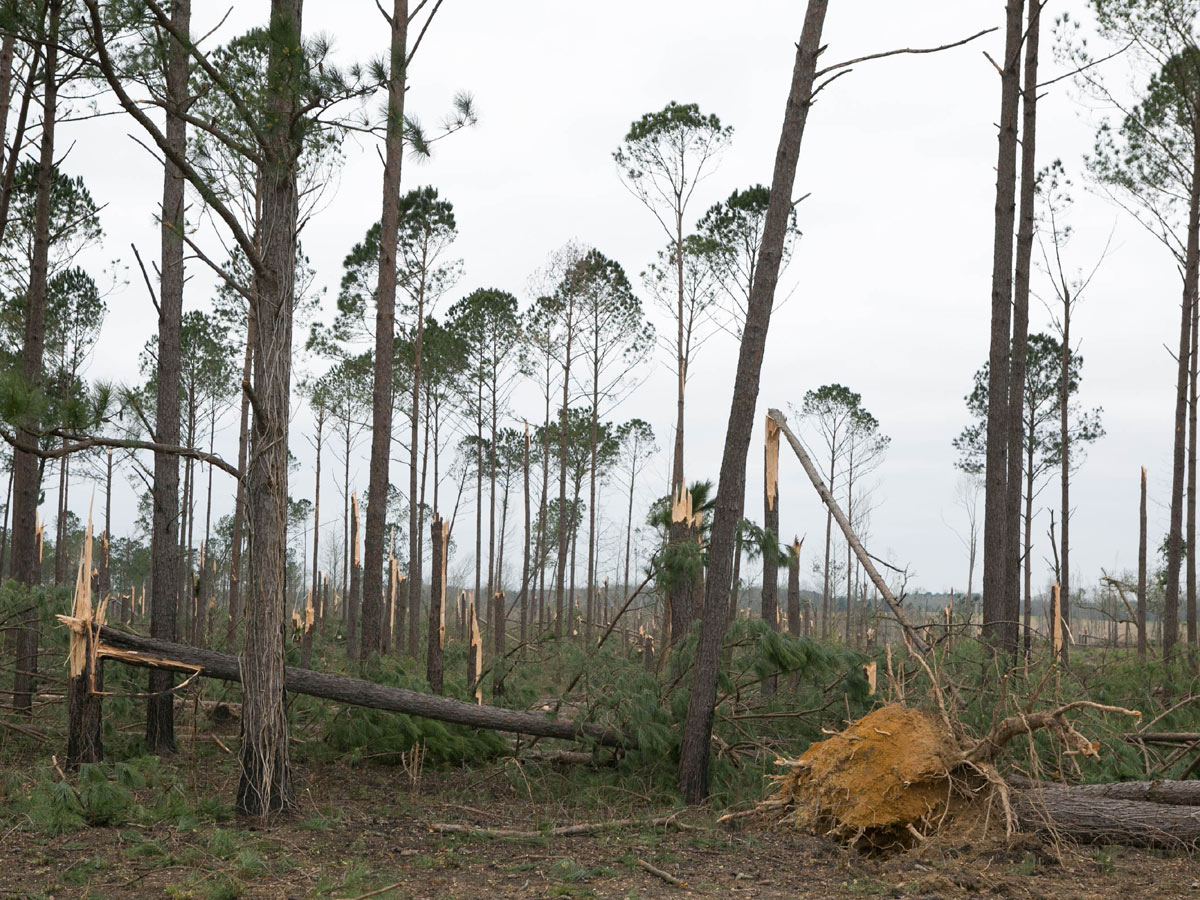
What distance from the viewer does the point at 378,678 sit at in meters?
8.91

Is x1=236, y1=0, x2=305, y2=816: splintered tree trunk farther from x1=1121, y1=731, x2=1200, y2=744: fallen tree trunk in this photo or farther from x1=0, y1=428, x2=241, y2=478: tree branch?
x1=1121, y1=731, x2=1200, y2=744: fallen tree trunk

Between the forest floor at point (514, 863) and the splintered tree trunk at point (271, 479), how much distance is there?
0.45 m

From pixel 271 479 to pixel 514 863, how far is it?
2.75 m

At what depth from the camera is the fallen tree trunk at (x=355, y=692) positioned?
6840 mm

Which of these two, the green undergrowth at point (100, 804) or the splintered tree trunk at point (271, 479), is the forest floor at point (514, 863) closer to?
the green undergrowth at point (100, 804)

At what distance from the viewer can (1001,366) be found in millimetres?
9945

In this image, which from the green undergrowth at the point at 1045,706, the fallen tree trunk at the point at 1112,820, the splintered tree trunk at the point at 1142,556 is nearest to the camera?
the fallen tree trunk at the point at 1112,820

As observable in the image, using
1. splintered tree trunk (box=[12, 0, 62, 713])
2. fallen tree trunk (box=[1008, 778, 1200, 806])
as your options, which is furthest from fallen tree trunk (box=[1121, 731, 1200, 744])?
splintered tree trunk (box=[12, 0, 62, 713])

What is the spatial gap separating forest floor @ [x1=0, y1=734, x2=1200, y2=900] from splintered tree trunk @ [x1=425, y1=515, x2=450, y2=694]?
350 centimetres

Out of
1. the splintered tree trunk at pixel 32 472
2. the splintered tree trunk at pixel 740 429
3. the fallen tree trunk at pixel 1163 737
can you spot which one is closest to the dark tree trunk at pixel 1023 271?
the fallen tree trunk at pixel 1163 737

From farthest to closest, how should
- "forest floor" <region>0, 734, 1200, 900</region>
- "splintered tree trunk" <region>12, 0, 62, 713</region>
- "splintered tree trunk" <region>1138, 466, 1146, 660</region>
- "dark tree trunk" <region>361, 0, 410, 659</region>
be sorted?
"splintered tree trunk" <region>1138, 466, 1146, 660</region> < "dark tree trunk" <region>361, 0, 410, 659</region> < "splintered tree trunk" <region>12, 0, 62, 713</region> < "forest floor" <region>0, 734, 1200, 900</region>

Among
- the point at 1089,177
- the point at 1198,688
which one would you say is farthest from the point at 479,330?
the point at 1198,688

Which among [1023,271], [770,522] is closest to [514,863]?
[770,522]

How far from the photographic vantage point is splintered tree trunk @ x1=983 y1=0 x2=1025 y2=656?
9.73 meters
